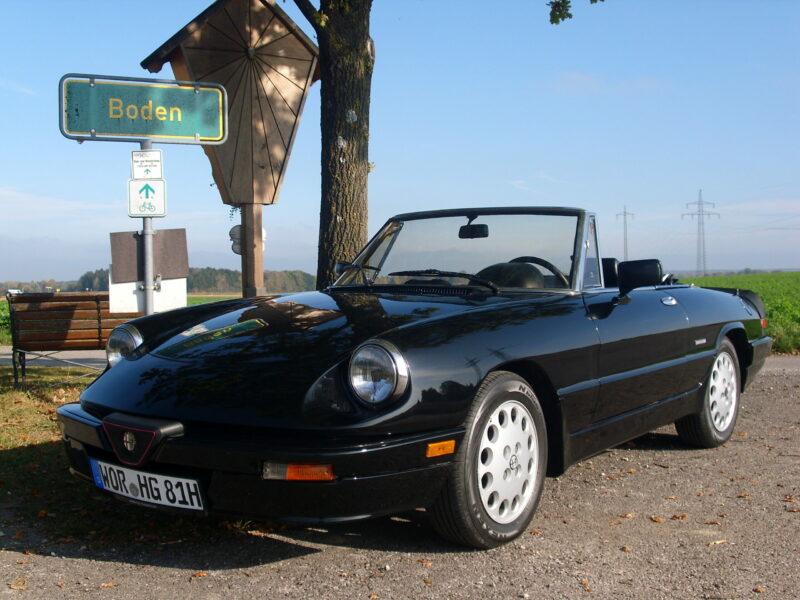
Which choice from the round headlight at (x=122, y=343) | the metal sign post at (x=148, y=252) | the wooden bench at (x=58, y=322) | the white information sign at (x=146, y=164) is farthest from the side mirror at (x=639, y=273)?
the wooden bench at (x=58, y=322)

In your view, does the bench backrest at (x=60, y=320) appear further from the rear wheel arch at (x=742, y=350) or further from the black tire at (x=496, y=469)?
the black tire at (x=496, y=469)

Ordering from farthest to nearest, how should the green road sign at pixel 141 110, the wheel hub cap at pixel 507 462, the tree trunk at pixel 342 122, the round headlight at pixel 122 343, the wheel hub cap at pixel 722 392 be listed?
1. the tree trunk at pixel 342 122
2. the green road sign at pixel 141 110
3. the wheel hub cap at pixel 722 392
4. the round headlight at pixel 122 343
5. the wheel hub cap at pixel 507 462

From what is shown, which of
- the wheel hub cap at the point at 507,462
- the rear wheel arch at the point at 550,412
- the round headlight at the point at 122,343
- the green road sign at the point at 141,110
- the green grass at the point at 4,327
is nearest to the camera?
the wheel hub cap at the point at 507,462

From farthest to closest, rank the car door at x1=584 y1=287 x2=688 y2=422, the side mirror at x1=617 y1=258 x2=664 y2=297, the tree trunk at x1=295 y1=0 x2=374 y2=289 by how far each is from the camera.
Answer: the tree trunk at x1=295 y1=0 x2=374 y2=289 → the side mirror at x1=617 y1=258 x2=664 y2=297 → the car door at x1=584 y1=287 x2=688 y2=422

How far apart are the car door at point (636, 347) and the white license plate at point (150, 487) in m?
1.96

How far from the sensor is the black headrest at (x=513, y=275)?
4.41m

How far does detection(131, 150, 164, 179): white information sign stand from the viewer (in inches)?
272

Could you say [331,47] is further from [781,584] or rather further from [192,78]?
[781,584]

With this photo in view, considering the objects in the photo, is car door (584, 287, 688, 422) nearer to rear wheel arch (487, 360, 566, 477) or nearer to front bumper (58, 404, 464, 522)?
rear wheel arch (487, 360, 566, 477)

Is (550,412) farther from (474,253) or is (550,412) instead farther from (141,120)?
(141,120)

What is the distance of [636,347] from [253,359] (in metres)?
2.09

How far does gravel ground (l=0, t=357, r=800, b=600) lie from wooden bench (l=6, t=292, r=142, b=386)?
14.2ft

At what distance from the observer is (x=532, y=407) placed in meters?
3.63

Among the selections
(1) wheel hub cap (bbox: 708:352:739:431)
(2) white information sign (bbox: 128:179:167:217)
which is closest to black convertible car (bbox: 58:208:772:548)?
(1) wheel hub cap (bbox: 708:352:739:431)
